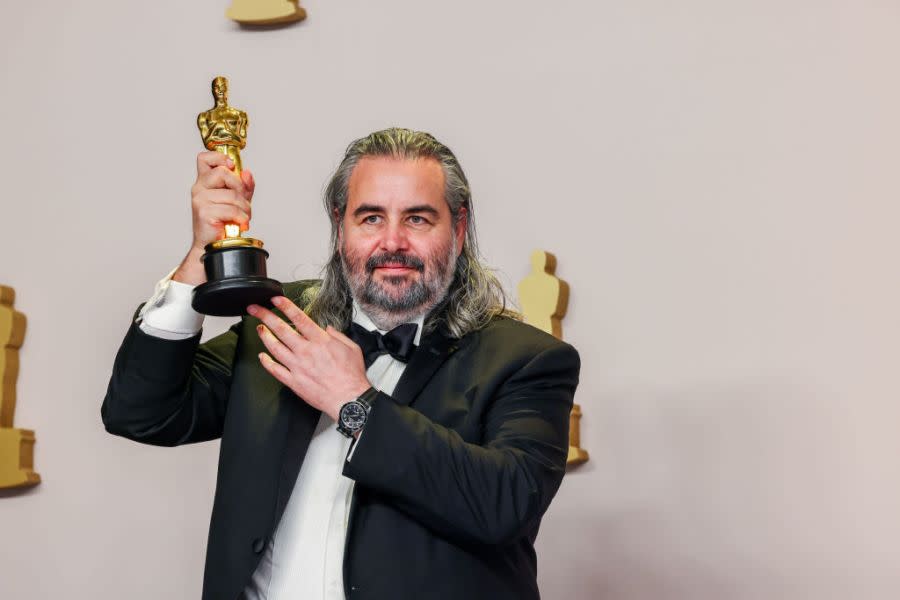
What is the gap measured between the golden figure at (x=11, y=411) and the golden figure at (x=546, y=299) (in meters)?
1.71

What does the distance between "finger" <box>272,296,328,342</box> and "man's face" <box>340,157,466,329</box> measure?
0.99ft

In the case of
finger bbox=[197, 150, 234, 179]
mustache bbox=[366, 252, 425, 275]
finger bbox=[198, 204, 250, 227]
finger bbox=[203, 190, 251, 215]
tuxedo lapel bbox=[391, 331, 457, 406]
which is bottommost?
tuxedo lapel bbox=[391, 331, 457, 406]

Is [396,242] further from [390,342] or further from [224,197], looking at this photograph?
[224,197]

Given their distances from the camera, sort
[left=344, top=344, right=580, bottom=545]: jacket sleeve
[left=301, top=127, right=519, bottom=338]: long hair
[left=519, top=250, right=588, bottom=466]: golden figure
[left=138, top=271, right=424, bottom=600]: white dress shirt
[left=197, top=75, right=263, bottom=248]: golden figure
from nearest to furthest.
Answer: [left=344, top=344, right=580, bottom=545]: jacket sleeve, [left=138, top=271, right=424, bottom=600]: white dress shirt, [left=197, top=75, right=263, bottom=248]: golden figure, [left=301, top=127, right=519, bottom=338]: long hair, [left=519, top=250, right=588, bottom=466]: golden figure

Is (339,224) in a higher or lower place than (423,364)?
higher

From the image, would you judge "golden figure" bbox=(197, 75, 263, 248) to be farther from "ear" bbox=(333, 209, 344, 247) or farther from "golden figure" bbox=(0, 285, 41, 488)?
"golden figure" bbox=(0, 285, 41, 488)

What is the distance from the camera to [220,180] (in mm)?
2031

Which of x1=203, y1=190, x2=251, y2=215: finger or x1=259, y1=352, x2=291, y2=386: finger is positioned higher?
x1=203, y1=190, x2=251, y2=215: finger

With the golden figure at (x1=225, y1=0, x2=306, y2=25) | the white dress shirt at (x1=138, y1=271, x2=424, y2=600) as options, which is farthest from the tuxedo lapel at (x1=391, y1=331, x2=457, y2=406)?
the golden figure at (x1=225, y1=0, x2=306, y2=25)

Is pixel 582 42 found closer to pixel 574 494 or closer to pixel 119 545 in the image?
pixel 574 494

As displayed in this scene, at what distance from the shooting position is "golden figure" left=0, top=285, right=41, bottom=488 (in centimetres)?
A: 380

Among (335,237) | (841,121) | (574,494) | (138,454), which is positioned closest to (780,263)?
(841,121)

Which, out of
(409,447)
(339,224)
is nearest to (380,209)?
(339,224)

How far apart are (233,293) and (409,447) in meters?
0.38
